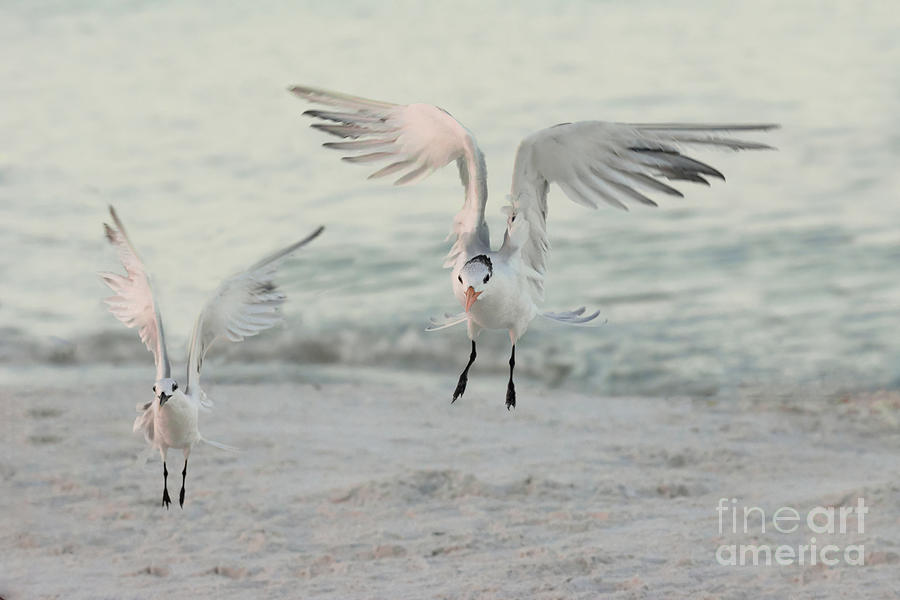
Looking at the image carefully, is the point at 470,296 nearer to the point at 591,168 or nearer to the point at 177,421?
the point at 591,168

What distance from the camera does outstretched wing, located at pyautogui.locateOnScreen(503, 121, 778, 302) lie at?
17.3 ft

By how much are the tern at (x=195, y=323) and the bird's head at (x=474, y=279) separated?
2.32ft

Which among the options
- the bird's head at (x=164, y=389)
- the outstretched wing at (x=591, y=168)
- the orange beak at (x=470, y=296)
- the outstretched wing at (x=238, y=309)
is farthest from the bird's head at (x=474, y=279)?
the bird's head at (x=164, y=389)

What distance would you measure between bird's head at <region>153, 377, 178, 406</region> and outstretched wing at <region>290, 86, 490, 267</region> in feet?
3.42

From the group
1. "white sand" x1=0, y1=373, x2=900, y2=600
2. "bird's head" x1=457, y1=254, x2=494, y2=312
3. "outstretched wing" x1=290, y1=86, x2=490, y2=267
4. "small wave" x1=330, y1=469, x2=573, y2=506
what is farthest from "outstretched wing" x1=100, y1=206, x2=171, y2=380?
"small wave" x1=330, y1=469, x2=573, y2=506

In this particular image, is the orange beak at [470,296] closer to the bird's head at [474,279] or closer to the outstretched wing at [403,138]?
the bird's head at [474,279]

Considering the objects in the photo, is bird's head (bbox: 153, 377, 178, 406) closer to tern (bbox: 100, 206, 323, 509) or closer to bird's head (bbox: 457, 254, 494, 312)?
tern (bbox: 100, 206, 323, 509)

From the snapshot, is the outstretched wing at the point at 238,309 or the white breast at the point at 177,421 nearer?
the white breast at the point at 177,421

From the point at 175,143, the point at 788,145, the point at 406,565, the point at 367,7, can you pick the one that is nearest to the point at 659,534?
the point at 406,565

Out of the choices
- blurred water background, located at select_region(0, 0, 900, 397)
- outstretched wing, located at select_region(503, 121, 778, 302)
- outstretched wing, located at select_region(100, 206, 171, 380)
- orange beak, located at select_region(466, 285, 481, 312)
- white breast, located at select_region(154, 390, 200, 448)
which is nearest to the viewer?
orange beak, located at select_region(466, 285, 481, 312)

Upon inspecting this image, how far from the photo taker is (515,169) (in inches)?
215

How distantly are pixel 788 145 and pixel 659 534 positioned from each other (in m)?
10.6

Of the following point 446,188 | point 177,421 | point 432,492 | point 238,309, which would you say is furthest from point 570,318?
point 446,188

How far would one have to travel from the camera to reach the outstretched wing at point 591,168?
526 cm
